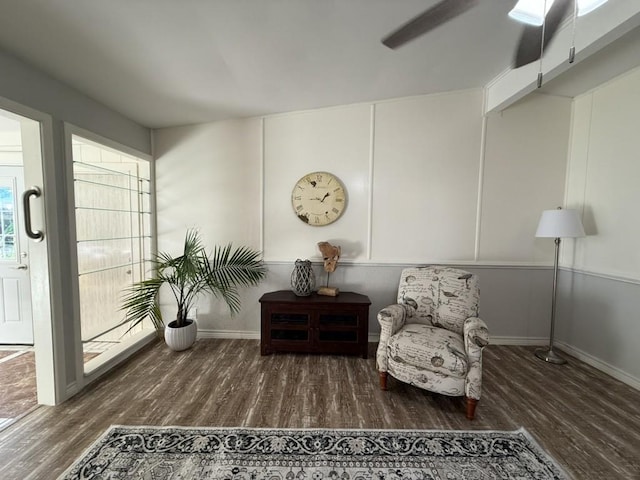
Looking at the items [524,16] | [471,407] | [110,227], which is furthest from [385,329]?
[110,227]

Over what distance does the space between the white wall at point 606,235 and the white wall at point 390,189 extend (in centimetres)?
18

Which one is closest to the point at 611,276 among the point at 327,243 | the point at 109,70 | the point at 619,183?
the point at 619,183

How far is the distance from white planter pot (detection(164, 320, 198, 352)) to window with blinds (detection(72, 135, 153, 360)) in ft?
1.88

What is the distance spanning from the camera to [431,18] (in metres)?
1.25

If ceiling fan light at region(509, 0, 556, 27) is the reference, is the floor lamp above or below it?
below

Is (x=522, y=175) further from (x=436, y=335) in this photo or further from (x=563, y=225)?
(x=436, y=335)

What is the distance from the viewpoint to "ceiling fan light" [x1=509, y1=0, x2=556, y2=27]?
1350 millimetres

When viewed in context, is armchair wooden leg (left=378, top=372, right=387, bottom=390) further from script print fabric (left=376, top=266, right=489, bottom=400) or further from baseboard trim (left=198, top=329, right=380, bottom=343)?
baseboard trim (left=198, top=329, right=380, bottom=343)

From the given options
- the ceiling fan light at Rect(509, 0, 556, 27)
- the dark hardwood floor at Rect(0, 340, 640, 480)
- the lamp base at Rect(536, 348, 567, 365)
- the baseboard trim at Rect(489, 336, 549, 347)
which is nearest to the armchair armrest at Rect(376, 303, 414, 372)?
the dark hardwood floor at Rect(0, 340, 640, 480)

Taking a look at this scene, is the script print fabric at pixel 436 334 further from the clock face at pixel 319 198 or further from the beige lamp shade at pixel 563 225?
the clock face at pixel 319 198

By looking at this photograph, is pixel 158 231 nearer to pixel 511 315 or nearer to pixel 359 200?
pixel 359 200

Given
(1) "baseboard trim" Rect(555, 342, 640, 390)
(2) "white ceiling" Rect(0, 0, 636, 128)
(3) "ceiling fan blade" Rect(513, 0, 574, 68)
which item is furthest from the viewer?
(1) "baseboard trim" Rect(555, 342, 640, 390)

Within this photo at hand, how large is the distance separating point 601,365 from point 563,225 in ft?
4.41

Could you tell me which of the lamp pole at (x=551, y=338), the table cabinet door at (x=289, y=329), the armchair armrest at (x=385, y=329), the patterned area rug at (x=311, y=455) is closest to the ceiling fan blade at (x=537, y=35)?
the lamp pole at (x=551, y=338)
